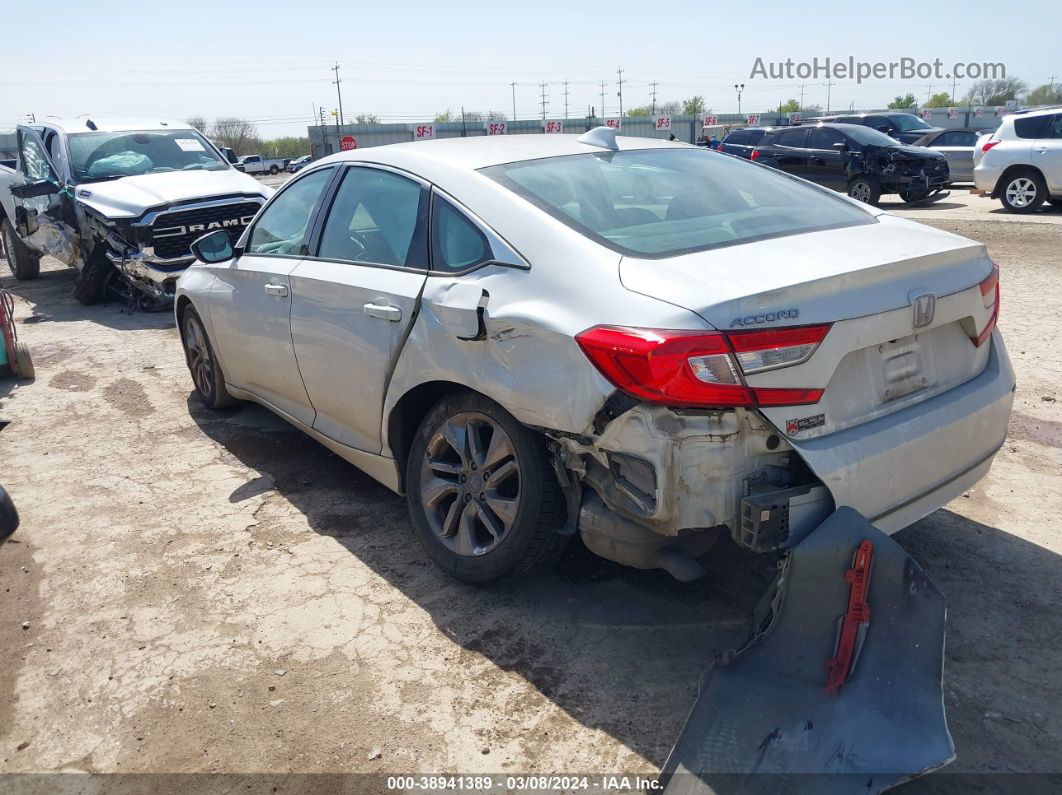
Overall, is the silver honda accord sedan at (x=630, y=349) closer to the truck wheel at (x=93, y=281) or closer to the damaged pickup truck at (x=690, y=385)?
the damaged pickup truck at (x=690, y=385)

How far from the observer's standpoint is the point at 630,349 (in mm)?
2549

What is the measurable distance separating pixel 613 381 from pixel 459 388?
92 cm

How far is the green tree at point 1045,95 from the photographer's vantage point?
75081 mm

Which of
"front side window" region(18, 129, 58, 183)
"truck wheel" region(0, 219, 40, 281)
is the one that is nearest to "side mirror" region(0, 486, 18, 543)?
"front side window" region(18, 129, 58, 183)

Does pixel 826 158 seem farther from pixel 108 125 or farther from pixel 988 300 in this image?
pixel 988 300

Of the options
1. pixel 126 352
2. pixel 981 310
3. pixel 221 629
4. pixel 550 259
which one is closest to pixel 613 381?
pixel 550 259

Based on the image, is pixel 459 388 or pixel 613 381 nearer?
pixel 613 381

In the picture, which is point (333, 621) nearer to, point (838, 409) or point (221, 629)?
point (221, 629)

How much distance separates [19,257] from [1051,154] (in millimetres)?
15689

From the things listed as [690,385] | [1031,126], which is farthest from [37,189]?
[1031,126]

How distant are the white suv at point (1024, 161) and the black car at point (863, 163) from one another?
1.24m

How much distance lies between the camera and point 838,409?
2.65 metres

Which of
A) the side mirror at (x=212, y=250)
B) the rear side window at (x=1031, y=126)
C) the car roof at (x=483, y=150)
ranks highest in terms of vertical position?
the rear side window at (x=1031, y=126)

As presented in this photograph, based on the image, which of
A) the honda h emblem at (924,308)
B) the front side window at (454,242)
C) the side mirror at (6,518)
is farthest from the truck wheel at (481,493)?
the side mirror at (6,518)
